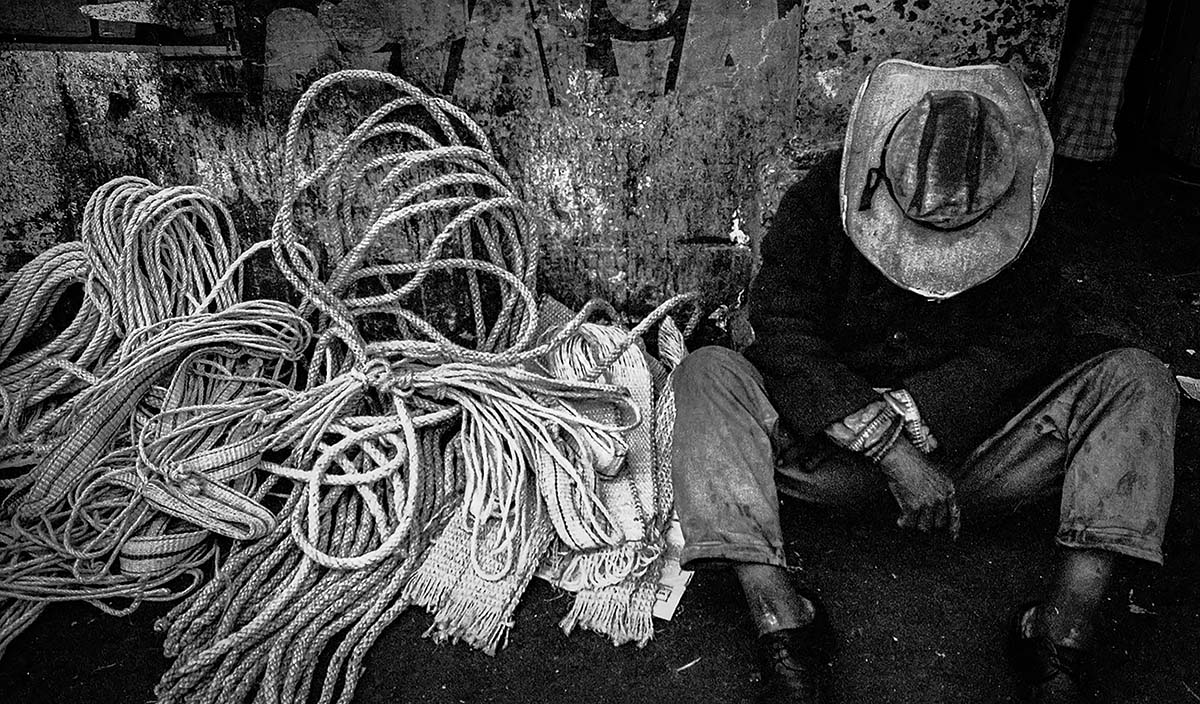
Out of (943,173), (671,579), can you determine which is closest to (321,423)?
(671,579)

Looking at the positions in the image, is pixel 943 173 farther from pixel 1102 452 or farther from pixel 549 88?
pixel 549 88

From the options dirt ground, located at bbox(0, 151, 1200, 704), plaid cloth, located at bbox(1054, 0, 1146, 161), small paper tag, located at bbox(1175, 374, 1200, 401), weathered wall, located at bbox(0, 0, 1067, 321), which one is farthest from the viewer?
plaid cloth, located at bbox(1054, 0, 1146, 161)

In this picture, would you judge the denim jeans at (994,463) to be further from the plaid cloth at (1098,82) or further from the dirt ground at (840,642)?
the plaid cloth at (1098,82)

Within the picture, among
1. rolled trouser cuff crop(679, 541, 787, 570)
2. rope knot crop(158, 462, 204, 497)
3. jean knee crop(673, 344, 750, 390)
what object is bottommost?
rope knot crop(158, 462, 204, 497)

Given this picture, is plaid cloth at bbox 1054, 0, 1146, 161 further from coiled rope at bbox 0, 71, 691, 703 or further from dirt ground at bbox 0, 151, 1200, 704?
coiled rope at bbox 0, 71, 691, 703

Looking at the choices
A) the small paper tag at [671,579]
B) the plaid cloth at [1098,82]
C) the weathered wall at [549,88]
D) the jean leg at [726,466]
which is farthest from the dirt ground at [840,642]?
the plaid cloth at [1098,82]

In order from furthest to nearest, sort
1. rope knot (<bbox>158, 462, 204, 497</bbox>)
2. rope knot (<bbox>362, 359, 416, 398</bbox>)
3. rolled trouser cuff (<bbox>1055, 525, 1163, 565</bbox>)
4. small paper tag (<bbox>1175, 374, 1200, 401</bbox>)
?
small paper tag (<bbox>1175, 374, 1200, 401</bbox>), rope knot (<bbox>362, 359, 416, 398</bbox>), rope knot (<bbox>158, 462, 204, 497</bbox>), rolled trouser cuff (<bbox>1055, 525, 1163, 565</bbox>)

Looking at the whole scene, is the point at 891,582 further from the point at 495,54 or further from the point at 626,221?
the point at 495,54

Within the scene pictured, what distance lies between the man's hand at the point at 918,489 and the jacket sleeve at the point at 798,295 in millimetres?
171

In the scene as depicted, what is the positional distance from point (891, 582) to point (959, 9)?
5.46 feet

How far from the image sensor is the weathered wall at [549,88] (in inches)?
100

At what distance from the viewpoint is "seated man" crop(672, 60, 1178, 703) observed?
1.93m

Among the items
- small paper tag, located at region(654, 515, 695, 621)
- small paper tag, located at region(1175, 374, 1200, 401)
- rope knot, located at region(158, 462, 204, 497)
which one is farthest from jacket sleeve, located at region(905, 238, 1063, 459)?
rope knot, located at region(158, 462, 204, 497)

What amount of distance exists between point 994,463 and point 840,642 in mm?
608
